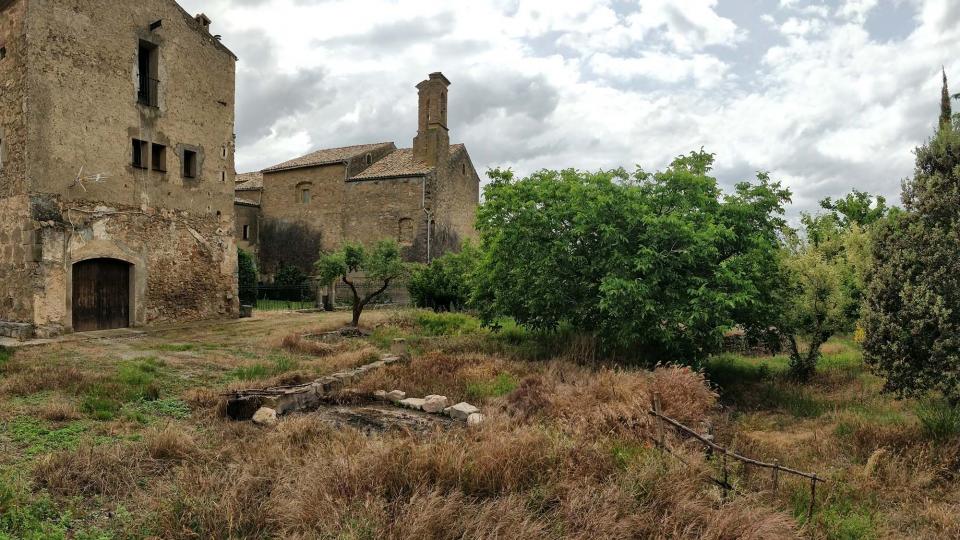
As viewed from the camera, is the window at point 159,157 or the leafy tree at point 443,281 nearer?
the window at point 159,157

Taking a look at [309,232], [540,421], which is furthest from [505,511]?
[309,232]

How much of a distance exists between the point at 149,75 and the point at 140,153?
238 centimetres

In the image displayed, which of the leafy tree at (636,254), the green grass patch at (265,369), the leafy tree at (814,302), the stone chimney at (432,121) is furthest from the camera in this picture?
the stone chimney at (432,121)

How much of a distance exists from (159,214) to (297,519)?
1502cm

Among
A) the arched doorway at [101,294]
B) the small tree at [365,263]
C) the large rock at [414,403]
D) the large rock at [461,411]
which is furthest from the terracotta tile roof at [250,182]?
the large rock at [461,411]

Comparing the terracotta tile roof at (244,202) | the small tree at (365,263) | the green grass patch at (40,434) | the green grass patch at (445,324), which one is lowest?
the green grass patch at (40,434)

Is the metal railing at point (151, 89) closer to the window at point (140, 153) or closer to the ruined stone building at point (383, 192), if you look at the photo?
the window at point (140, 153)

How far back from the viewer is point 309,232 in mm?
31031

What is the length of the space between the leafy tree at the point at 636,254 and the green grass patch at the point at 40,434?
8.70 metres

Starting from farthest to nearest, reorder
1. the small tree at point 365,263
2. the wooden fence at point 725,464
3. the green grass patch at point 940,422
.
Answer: the small tree at point 365,263 < the green grass patch at point 940,422 < the wooden fence at point 725,464

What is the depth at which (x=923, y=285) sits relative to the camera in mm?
8398

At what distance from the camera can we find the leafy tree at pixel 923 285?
27.1 ft

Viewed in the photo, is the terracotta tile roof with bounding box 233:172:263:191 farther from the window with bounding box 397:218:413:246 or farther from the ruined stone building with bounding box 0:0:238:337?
the ruined stone building with bounding box 0:0:238:337

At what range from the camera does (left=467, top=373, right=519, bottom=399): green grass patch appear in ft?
30.4
